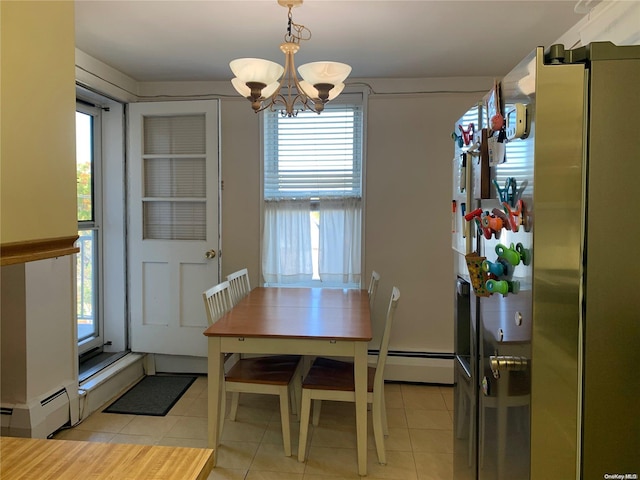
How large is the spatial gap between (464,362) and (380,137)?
2.08 m

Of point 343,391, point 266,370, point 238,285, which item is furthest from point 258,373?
point 238,285

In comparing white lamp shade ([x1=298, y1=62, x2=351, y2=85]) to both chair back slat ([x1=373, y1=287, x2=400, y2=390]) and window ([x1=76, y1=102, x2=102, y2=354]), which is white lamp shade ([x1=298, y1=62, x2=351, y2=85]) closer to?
chair back slat ([x1=373, y1=287, x2=400, y2=390])

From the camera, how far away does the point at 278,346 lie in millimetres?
2188

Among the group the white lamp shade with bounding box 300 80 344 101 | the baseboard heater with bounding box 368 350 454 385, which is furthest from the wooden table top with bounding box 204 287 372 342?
the white lamp shade with bounding box 300 80 344 101

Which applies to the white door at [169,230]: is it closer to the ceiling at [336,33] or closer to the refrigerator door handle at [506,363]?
the ceiling at [336,33]

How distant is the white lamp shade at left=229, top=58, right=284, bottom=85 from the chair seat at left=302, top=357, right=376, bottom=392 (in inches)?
60.5

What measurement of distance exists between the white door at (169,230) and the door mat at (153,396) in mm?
236

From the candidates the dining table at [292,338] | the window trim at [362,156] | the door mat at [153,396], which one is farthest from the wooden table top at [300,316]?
the door mat at [153,396]

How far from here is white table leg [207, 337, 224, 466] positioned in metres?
2.24

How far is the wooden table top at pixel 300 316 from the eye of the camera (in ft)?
7.13

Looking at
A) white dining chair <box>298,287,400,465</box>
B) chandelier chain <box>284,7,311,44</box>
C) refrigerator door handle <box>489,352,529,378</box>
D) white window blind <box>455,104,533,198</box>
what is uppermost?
chandelier chain <box>284,7,311,44</box>

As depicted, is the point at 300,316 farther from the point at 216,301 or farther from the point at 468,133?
the point at 468,133

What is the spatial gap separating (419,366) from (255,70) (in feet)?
8.24

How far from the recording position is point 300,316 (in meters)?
2.49
